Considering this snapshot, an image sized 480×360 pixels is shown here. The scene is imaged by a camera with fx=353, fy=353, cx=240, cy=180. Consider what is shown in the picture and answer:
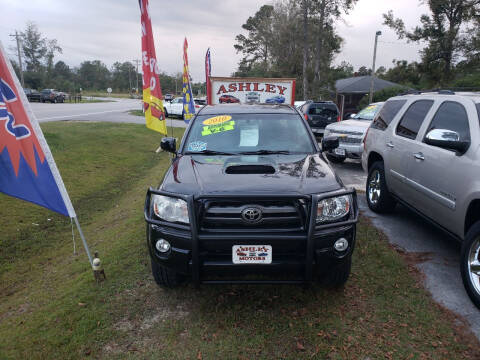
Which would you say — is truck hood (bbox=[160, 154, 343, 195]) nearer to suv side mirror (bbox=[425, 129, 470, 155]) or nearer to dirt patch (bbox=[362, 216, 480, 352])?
suv side mirror (bbox=[425, 129, 470, 155])

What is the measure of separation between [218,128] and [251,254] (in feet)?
6.26

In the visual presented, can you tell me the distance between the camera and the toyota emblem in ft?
8.86

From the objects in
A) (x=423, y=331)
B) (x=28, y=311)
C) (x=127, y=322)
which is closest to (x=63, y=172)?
(x=28, y=311)

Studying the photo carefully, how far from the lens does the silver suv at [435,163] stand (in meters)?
3.18

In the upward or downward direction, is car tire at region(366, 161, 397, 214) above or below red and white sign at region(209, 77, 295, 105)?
below

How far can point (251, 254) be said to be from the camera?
2689 millimetres

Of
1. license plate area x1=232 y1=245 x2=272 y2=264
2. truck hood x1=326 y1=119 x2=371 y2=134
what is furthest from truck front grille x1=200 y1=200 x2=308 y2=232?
truck hood x1=326 y1=119 x2=371 y2=134

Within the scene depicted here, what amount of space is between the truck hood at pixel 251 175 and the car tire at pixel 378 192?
2074 millimetres

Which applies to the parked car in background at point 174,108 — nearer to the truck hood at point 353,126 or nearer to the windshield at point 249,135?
the truck hood at point 353,126

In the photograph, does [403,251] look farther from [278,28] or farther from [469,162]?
[278,28]

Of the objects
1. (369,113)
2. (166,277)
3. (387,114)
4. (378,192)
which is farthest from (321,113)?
(166,277)

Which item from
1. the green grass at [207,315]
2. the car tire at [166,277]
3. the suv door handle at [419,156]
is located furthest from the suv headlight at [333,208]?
the suv door handle at [419,156]

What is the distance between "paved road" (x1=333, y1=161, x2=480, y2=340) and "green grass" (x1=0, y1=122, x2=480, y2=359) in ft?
0.53

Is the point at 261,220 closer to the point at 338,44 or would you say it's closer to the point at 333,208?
the point at 333,208
